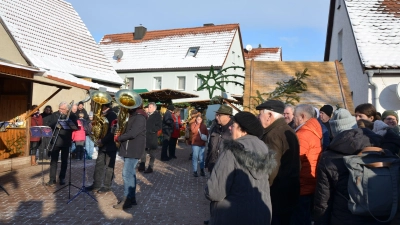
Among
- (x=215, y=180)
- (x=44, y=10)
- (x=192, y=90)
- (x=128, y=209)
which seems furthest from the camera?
(x=192, y=90)

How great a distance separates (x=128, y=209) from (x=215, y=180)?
4.10 m

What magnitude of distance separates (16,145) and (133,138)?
6.45 m

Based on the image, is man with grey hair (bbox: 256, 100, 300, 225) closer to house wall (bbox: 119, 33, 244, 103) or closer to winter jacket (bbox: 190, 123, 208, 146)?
winter jacket (bbox: 190, 123, 208, 146)

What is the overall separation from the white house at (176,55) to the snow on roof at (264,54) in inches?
275

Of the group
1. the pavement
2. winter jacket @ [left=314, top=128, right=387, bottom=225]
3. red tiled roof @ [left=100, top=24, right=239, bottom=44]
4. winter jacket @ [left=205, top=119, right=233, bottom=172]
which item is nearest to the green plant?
the pavement

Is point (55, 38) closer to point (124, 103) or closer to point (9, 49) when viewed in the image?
point (9, 49)

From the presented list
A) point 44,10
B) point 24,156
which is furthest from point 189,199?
point 44,10

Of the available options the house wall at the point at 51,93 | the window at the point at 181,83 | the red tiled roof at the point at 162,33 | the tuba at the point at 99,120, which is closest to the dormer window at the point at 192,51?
the window at the point at 181,83

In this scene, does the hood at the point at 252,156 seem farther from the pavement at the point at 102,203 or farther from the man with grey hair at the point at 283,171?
the pavement at the point at 102,203

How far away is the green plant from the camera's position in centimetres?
1145

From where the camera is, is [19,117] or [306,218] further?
[19,117]

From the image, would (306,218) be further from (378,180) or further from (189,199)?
(189,199)

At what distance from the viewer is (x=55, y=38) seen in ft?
65.4

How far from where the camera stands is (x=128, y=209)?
6.79 meters
